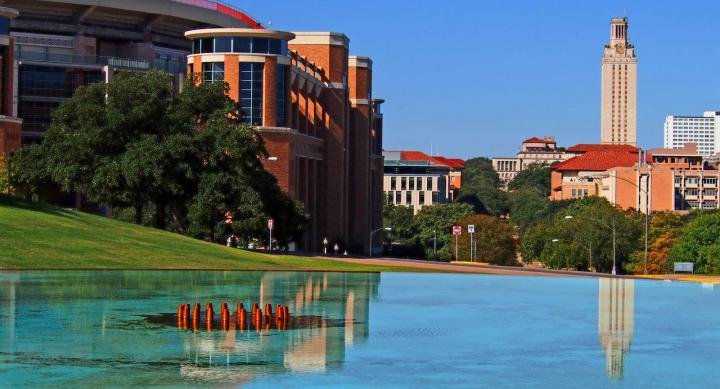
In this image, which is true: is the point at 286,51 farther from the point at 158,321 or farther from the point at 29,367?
the point at 29,367

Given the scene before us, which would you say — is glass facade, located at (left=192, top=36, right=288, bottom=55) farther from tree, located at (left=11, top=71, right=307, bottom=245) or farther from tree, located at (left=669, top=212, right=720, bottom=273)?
tree, located at (left=669, top=212, right=720, bottom=273)

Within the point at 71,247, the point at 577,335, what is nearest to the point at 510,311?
the point at 577,335

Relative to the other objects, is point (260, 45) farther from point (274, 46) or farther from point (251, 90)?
point (251, 90)

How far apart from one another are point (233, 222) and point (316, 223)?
49.0 m

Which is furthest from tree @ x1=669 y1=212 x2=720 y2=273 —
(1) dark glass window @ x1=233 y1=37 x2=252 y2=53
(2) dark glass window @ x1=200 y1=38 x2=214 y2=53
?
(2) dark glass window @ x1=200 y1=38 x2=214 y2=53

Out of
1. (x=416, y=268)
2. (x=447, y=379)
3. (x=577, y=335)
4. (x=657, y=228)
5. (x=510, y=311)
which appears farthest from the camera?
(x=657, y=228)

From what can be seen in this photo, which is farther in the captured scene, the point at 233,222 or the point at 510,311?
the point at 233,222

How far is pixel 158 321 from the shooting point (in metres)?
35.2

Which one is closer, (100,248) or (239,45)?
(100,248)

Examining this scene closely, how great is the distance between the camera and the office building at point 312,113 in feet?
343

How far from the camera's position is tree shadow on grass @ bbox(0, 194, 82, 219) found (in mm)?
71688

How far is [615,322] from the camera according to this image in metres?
38.3

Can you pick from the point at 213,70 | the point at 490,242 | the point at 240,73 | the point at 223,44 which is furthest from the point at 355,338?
the point at 490,242

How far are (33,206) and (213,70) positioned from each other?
110 feet
